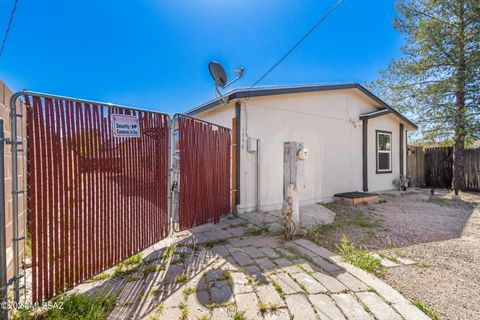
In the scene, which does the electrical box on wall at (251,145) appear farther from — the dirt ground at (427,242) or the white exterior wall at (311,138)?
the dirt ground at (427,242)

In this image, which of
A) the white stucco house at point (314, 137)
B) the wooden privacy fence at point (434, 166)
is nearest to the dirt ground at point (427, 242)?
the white stucco house at point (314, 137)

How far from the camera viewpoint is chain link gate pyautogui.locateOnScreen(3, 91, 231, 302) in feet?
6.13

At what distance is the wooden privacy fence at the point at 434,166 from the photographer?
362 inches

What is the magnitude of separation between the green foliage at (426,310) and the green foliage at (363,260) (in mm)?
549

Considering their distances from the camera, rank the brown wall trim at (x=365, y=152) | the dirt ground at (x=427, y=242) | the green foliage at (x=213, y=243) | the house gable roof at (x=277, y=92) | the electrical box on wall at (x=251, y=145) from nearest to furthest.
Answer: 1. the dirt ground at (x=427, y=242)
2. the green foliage at (x=213, y=243)
3. the house gable roof at (x=277, y=92)
4. the electrical box on wall at (x=251, y=145)
5. the brown wall trim at (x=365, y=152)

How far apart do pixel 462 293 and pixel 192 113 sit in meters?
6.86

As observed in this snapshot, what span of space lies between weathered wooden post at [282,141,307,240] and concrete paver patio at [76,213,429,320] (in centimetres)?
38

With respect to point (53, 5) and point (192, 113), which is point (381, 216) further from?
point (53, 5)

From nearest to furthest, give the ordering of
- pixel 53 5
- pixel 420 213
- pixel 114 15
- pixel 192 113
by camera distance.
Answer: pixel 53 5 < pixel 420 213 < pixel 114 15 < pixel 192 113

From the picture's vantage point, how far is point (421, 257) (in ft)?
9.94

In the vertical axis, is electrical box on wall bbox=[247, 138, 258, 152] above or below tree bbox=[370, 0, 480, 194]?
below

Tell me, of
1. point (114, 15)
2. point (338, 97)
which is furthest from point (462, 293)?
point (114, 15)

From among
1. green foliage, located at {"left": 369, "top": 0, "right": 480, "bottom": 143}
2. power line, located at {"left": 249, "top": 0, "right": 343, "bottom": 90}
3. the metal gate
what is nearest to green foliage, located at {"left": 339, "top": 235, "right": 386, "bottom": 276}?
the metal gate

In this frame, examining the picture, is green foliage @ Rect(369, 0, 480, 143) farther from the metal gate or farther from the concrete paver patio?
the concrete paver patio
